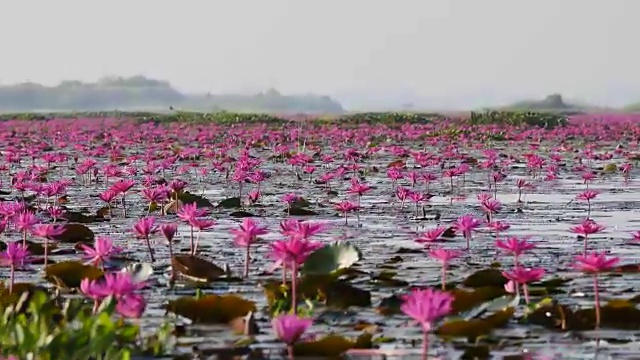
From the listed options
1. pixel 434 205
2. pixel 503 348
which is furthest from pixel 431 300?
pixel 434 205

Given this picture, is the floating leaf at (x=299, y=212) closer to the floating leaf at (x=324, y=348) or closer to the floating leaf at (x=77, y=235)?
the floating leaf at (x=77, y=235)

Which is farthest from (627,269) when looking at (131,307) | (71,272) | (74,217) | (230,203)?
(230,203)

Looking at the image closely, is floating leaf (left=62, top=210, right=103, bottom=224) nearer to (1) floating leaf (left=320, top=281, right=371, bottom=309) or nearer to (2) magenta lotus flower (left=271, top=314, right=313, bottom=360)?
(1) floating leaf (left=320, top=281, right=371, bottom=309)

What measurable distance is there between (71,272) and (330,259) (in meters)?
1.21

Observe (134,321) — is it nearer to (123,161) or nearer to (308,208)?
(308,208)

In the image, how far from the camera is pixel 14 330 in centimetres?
402

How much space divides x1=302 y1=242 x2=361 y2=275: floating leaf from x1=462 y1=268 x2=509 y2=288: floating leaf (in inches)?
24.9

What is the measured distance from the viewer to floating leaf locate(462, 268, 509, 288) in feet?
18.4

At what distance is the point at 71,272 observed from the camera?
5.62 meters

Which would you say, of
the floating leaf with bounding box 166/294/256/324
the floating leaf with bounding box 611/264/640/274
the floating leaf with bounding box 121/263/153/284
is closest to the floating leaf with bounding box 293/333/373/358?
the floating leaf with bounding box 166/294/256/324

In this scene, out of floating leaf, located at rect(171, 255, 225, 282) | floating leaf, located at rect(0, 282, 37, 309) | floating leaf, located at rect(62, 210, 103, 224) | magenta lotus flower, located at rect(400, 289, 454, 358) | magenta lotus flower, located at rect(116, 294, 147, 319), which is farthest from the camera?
floating leaf, located at rect(62, 210, 103, 224)

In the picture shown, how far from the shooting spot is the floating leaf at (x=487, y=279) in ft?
18.4

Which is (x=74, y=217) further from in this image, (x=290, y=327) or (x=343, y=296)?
(x=290, y=327)

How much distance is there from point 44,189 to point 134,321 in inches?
197
